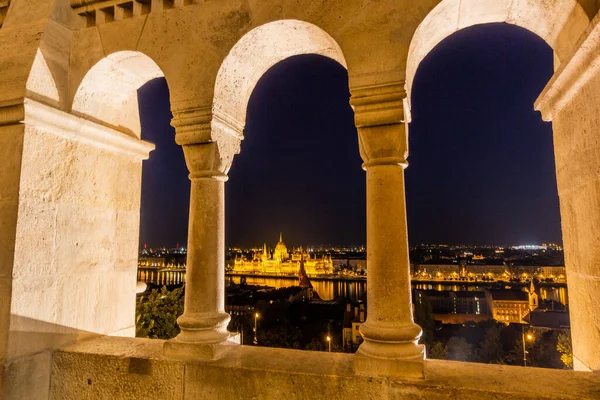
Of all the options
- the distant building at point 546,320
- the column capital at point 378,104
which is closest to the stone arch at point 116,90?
the column capital at point 378,104

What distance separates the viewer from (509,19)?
3.04 m

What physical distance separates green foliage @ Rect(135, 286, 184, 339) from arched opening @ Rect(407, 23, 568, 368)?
3036 cm

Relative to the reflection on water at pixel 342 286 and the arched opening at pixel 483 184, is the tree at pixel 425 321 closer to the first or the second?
the arched opening at pixel 483 184

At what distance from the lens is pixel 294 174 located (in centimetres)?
9075

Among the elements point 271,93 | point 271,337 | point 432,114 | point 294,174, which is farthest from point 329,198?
point 271,337

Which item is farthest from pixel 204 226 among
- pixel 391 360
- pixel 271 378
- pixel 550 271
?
pixel 550 271

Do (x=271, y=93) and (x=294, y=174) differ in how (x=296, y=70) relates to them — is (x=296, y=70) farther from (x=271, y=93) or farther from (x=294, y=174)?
(x=294, y=174)

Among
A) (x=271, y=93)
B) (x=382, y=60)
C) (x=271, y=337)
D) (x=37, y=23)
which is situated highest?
(x=271, y=93)

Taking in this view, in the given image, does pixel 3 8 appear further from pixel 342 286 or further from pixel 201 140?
pixel 342 286

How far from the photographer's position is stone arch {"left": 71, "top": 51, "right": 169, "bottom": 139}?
3.51 meters

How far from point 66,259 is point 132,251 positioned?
2.44ft

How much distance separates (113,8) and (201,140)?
1485 mm

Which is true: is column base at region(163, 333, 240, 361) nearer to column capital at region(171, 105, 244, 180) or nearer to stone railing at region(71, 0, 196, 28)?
column capital at region(171, 105, 244, 180)

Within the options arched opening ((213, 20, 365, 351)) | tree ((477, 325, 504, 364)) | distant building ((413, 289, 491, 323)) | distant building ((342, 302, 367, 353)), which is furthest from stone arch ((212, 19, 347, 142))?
distant building ((413, 289, 491, 323))
